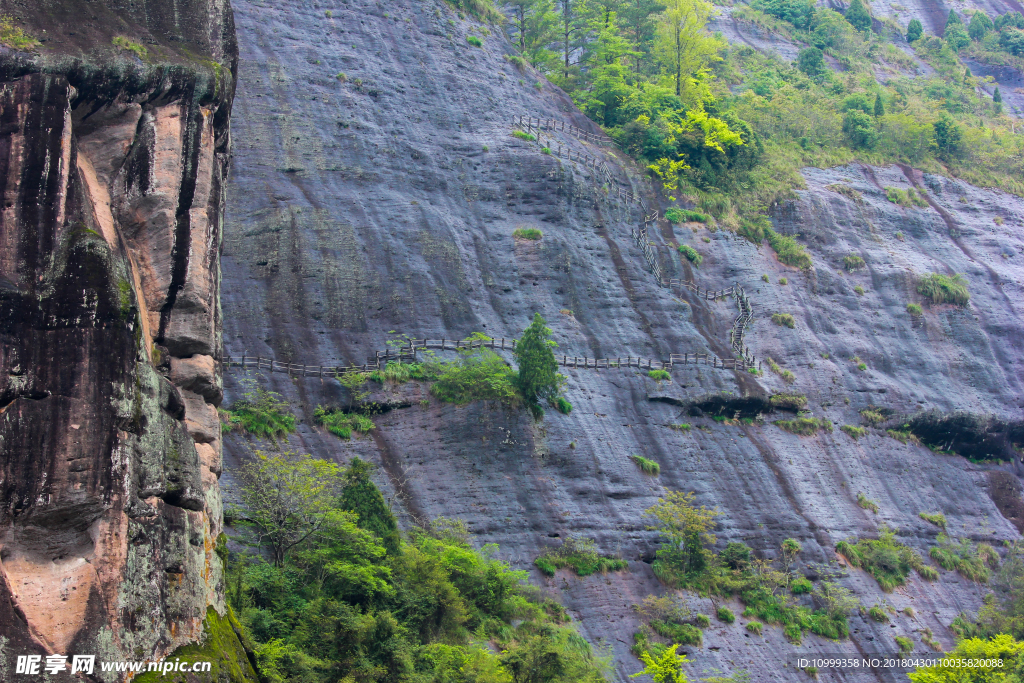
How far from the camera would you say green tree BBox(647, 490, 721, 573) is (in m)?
32.0

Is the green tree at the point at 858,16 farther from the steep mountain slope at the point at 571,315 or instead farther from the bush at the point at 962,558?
the bush at the point at 962,558

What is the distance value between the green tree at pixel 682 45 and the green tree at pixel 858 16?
28.5 meters

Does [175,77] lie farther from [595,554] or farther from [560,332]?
[560,332]

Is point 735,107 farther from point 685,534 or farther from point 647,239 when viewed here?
point 685,534

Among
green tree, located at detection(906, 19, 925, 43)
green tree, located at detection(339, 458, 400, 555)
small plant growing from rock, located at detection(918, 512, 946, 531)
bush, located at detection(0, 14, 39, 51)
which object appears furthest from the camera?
green tree, located at detection(906, 19, 925, 43)

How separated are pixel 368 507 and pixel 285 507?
2.47m

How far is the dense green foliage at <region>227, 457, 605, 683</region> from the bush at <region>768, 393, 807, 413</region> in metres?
16.5

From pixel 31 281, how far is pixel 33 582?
174 inches

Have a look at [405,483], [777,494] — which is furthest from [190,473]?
[777,494]

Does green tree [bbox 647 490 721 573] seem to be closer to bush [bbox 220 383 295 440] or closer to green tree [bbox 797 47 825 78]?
bush [bbox 220 383 295 440]

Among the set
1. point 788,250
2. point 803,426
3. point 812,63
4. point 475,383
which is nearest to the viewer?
point 475,383

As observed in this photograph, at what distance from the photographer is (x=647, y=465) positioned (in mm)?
34594

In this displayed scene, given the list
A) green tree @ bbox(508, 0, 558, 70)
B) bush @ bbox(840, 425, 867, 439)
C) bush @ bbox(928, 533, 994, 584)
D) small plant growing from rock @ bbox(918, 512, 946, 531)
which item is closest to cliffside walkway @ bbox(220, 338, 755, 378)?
bush @ bbox(840, 425, 867, 439)

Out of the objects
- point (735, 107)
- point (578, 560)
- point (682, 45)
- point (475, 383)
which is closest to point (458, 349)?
point (475, 383)
